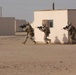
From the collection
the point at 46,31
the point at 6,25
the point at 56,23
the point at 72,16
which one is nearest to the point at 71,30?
the point at 72,16

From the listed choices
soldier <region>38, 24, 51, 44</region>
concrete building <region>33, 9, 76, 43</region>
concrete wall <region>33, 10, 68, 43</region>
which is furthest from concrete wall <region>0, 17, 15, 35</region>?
soldier <region>38, 24, 51, 44</region>

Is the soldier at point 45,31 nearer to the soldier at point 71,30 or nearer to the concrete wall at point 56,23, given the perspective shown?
the concrete wall at point 56,23

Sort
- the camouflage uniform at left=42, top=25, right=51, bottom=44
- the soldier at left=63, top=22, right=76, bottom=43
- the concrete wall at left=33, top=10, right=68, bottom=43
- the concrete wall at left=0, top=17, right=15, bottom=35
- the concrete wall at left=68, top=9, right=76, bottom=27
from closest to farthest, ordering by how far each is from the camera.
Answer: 1. the soldier at left=63, top=22, right=76, bottom=43
2. the camouflage uniform at left=42, top=25, right=51, bottom=44
3. the concrete wall at left=68, top=9, right=76, bottom=27
4. the concrete wall at left=33, top=10, right=68, bottom=43
5. the concrete wall at left=0, top=17, right=15, bottom=35

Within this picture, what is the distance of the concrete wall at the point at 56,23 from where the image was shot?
1340 inches

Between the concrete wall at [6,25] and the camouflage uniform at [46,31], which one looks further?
the concrete wall at [6,25]

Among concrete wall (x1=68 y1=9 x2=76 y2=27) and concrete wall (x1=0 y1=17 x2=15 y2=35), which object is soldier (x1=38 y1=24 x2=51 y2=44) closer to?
concrete wall (x1=68 y1=9 x2=76 y2=27)

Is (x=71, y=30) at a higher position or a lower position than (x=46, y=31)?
higher

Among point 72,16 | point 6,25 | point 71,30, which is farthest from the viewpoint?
→ point 6,25

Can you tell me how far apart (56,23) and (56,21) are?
0.17m

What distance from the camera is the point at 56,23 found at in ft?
114

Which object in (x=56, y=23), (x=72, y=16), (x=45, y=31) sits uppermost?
(x=72, y=16)

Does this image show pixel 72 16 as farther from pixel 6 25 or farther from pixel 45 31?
pixel 6 25

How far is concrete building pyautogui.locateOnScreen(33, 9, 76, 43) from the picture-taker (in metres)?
33.9

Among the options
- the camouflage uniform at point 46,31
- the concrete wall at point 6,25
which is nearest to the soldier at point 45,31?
the camouflage uniform at point 46,31
